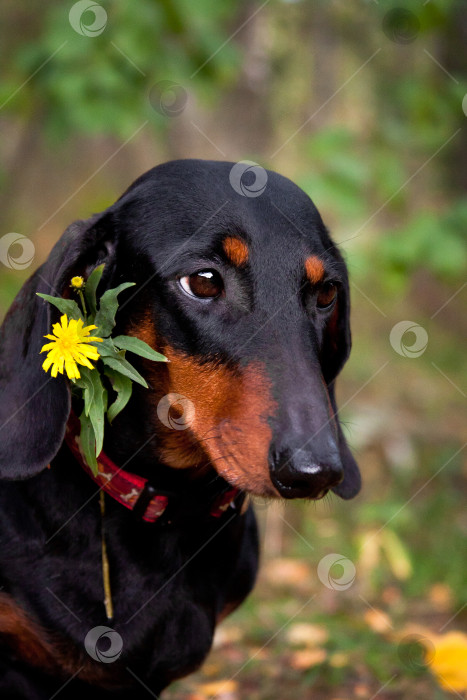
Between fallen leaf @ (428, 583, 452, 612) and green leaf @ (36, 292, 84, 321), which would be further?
fallen leaf @ (428, 583, 452, 612)

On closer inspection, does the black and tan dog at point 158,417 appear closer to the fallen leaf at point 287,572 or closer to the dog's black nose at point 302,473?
the dog's black nose at point 302,473

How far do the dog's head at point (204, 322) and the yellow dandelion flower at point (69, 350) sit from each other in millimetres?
159

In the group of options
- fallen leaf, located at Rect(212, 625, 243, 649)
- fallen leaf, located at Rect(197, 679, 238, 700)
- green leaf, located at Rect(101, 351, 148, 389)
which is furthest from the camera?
fallen leaf, located at Rect(212, 625, 243, 649)

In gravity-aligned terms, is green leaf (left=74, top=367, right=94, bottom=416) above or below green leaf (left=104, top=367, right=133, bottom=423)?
below

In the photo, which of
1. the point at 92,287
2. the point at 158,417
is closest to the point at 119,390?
the point at 158,417

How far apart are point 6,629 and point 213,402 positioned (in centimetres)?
101

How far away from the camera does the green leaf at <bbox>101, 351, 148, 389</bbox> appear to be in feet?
8.14

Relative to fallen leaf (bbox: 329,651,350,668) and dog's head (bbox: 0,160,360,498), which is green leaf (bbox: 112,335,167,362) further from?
fallen leaf (bbox: 329,651,350,668)

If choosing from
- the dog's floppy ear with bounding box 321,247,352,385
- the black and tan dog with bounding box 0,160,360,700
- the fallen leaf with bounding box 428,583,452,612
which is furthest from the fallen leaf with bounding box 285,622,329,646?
the dog's floppy ear with bounding box 321,247,352,385

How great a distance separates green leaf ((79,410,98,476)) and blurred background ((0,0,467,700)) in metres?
0.94

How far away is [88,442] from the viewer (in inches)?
98.1

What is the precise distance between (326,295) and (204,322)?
0.52 m

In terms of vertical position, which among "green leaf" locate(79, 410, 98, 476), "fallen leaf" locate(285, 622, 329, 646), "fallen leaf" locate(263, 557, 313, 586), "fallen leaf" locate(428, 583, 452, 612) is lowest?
"fallen leaf" locate(263, 557, 313, 586)

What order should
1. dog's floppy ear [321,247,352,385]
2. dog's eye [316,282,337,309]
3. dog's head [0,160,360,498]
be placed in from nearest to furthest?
dog's head [0,160,360,498] → dog's eye [316,282,337,309] → dog's floppy ear [321,247,352,385]
